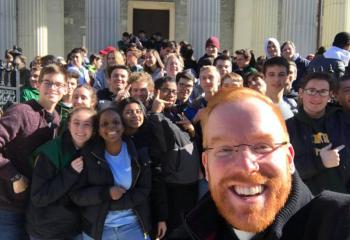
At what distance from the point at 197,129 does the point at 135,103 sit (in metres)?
0.70

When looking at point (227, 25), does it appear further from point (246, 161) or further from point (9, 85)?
point (246, 161)

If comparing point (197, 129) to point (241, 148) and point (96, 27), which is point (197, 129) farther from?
point (96, 27)

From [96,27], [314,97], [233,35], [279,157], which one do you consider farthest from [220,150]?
[233,35]

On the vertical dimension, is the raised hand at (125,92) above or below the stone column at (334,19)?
below

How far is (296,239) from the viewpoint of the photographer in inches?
54.9

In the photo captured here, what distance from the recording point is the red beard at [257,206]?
1.38 meters

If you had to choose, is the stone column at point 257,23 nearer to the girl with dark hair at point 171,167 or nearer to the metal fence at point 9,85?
the metal fence at point 9,85

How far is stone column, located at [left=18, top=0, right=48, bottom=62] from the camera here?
14977 millimetres

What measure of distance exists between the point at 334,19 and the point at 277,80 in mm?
11440

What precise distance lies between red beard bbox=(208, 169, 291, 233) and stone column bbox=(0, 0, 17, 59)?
13.2 m

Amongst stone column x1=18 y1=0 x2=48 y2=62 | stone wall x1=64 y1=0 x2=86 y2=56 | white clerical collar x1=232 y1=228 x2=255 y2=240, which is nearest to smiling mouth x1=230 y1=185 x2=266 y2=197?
white clerical collar x1=232 y1=228 x2=255 y2=240

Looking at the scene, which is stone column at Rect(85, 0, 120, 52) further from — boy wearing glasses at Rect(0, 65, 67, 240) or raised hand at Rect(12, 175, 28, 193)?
raised hand at Rect(12, 175, 28, 193)

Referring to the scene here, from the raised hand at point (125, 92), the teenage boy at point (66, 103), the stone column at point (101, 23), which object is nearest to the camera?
the teenage boy at point (66, 103)

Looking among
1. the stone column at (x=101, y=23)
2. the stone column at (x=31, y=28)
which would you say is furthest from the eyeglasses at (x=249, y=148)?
the stone column at (x=31, y=28)
